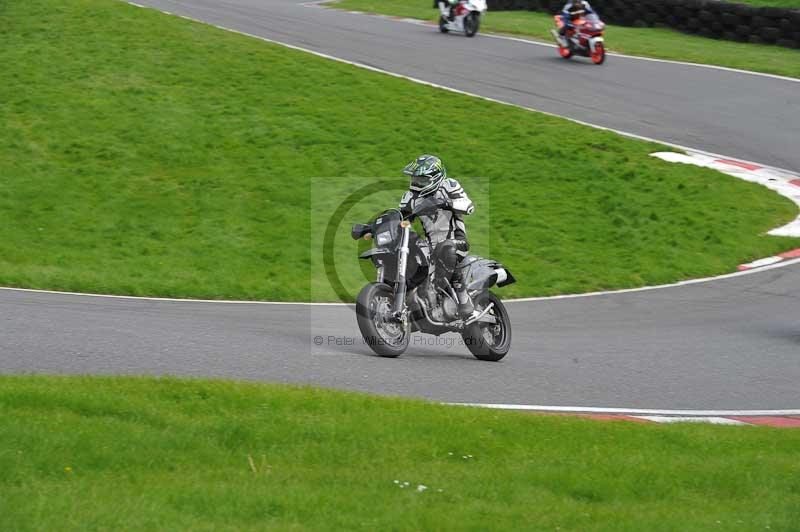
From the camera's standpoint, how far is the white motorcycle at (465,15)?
98.2ft

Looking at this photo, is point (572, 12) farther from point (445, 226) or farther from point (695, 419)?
point (695, 419)

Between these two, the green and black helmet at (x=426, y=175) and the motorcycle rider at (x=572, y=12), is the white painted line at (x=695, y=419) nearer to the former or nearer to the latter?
the green and black helmet at (x=426, y=175)

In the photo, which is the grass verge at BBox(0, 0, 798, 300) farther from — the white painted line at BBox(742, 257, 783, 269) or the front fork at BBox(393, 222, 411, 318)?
the front fork at BBox(393, 222, 411, 318)

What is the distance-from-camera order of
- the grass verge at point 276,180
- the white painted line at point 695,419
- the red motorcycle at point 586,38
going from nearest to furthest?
the white painted line at point 695,419 < the grass verge at point 276,180 < the red motorcycle at point 586,38

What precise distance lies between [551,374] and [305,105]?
42.8ft

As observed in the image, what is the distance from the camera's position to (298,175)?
1862 cm

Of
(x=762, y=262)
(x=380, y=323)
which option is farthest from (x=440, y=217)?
(x=762, y=262)

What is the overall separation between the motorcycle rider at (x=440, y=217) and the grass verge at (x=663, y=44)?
17.5 meters

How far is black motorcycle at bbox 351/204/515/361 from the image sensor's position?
971 centimetres

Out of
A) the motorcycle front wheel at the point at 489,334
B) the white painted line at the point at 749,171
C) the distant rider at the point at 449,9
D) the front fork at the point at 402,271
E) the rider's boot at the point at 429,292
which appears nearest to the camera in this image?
the front fork at the point at 402,271

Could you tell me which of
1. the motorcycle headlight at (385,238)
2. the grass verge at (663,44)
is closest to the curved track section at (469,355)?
the motorcycle headlight at (385,238)

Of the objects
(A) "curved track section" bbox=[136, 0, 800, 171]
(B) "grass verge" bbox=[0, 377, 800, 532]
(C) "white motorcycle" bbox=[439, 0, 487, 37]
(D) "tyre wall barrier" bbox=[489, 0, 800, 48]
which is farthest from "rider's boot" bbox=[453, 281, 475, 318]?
(C) "white motorcycle" bbox=[439, 0, 487, 37]

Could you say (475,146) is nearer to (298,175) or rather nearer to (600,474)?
(298,175)

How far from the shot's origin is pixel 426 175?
388 inches
